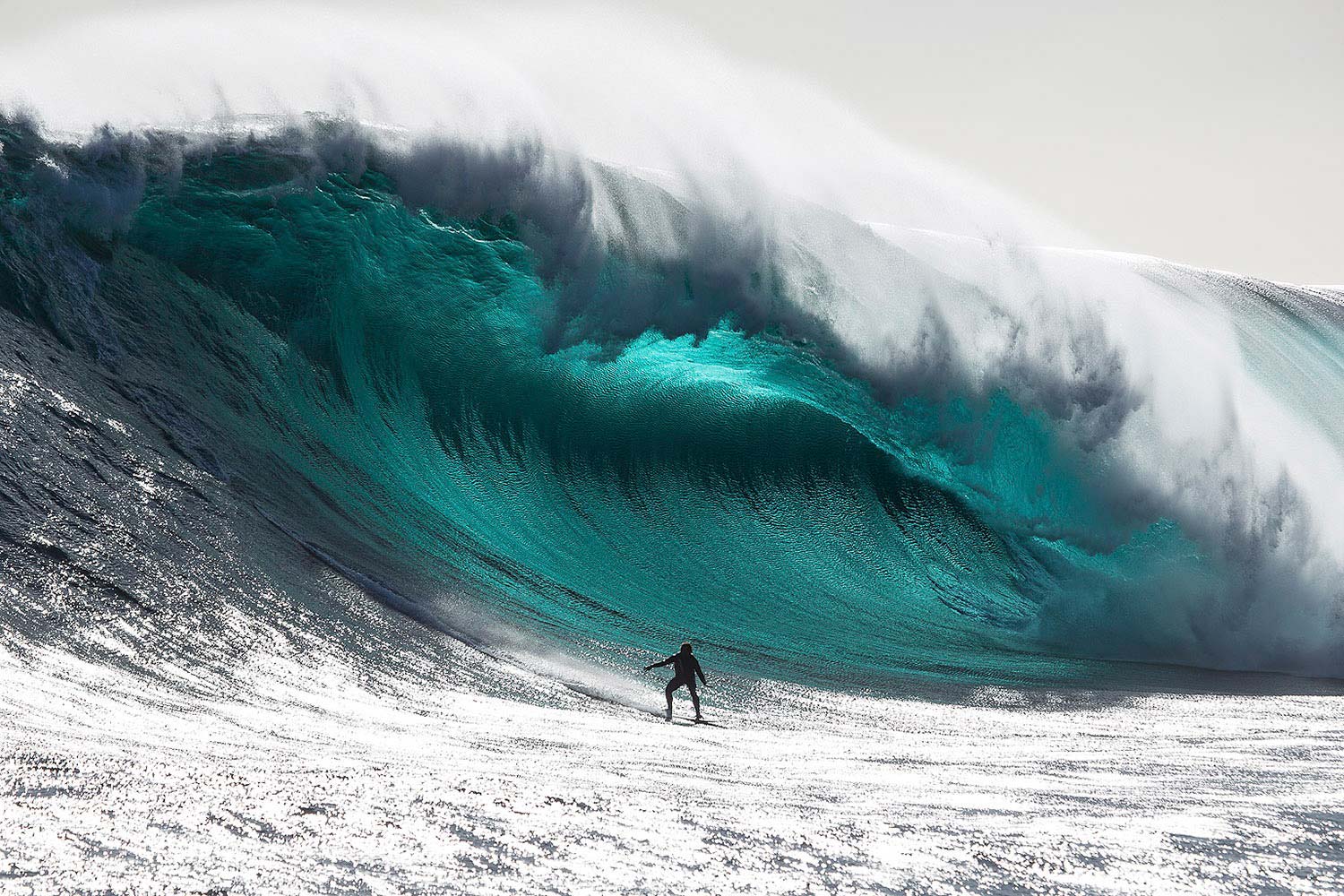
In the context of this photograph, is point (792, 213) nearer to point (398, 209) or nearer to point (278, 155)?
point (398, 209)

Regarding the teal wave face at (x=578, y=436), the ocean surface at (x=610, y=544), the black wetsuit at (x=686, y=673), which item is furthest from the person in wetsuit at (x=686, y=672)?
the teal wave face at (x=578, y=436)

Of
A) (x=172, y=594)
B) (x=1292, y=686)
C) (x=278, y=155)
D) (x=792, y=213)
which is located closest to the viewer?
(x=172, y=594)

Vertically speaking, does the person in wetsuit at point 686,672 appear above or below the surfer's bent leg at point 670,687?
above

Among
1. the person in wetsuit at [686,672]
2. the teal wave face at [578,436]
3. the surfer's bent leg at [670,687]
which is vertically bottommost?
the surfer's bent leg at [670,687]

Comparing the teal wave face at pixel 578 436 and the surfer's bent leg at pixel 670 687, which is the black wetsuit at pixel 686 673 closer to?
the surfer's bent leg at pixel 670 687

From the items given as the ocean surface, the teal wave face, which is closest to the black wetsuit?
the ocean surface

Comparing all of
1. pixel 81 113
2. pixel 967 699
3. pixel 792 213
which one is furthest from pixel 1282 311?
pixel 81 113

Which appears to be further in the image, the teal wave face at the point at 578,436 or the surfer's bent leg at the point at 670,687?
the teal wave face at the point at 578,436
